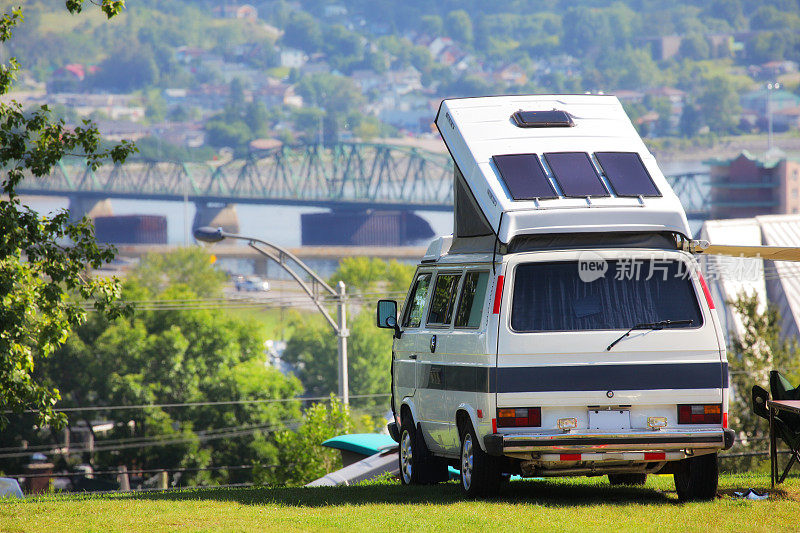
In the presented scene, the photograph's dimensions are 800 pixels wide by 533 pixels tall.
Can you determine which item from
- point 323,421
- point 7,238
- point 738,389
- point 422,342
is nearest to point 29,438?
point 323,421

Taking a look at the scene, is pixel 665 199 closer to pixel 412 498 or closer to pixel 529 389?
pixel 529 389

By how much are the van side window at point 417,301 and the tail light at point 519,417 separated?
8.16ft

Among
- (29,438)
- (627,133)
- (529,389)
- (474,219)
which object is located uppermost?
(627,133)

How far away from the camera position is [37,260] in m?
13.7

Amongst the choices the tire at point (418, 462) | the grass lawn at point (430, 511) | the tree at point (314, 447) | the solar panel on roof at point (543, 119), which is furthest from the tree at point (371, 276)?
the solar panel on roof at point (543, 119)

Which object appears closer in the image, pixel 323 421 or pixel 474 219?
pixel 474 219

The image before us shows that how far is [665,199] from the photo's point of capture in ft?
29.0

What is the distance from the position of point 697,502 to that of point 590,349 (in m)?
1.61

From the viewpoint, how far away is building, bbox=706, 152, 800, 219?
176000mm

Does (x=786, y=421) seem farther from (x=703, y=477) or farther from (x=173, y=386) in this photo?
(x=173, y=386)

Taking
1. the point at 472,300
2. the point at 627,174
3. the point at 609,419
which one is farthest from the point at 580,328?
the point at 627,174

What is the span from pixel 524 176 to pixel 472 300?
1.13m

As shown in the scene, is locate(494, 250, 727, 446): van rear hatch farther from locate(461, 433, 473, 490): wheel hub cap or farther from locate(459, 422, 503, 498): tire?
locate(461, 433, 473, 490): wheel hub cap

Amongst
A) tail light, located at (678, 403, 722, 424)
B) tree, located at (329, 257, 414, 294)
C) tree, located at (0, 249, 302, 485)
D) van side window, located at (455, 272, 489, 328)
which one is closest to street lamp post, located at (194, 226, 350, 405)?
van side window, located at (455, 272, 489, 328)
